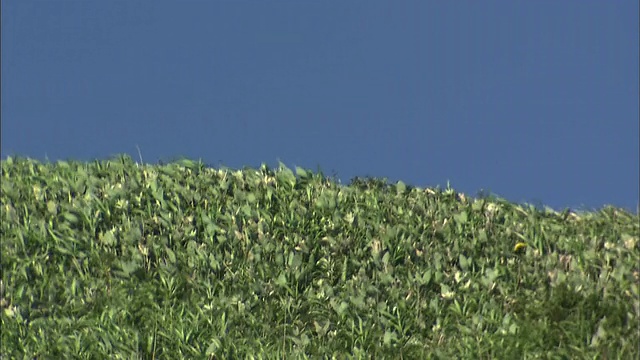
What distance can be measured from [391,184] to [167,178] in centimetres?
217

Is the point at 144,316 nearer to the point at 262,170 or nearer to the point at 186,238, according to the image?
the point at 186,238

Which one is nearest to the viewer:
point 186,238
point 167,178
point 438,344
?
point 438,344

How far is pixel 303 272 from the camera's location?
1033 cm

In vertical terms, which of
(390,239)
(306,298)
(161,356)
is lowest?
(161,356)

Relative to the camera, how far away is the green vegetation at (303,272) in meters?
9.51

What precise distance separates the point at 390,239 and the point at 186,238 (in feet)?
5.91

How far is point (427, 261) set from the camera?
10398 millimetres

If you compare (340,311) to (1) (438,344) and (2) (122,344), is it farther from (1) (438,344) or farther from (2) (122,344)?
(2) (122,344)

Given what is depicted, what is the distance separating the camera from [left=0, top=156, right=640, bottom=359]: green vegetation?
31.2 feet

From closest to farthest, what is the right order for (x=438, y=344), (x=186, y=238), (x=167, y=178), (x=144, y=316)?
(x=438, y=344) → (x=144, y=316) → (x=186, y=238) → (x=167, y=178)

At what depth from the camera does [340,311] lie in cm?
992

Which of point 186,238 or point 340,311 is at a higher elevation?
point 186,238

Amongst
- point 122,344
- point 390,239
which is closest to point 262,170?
point 390,239

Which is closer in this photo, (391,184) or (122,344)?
(122,344)
